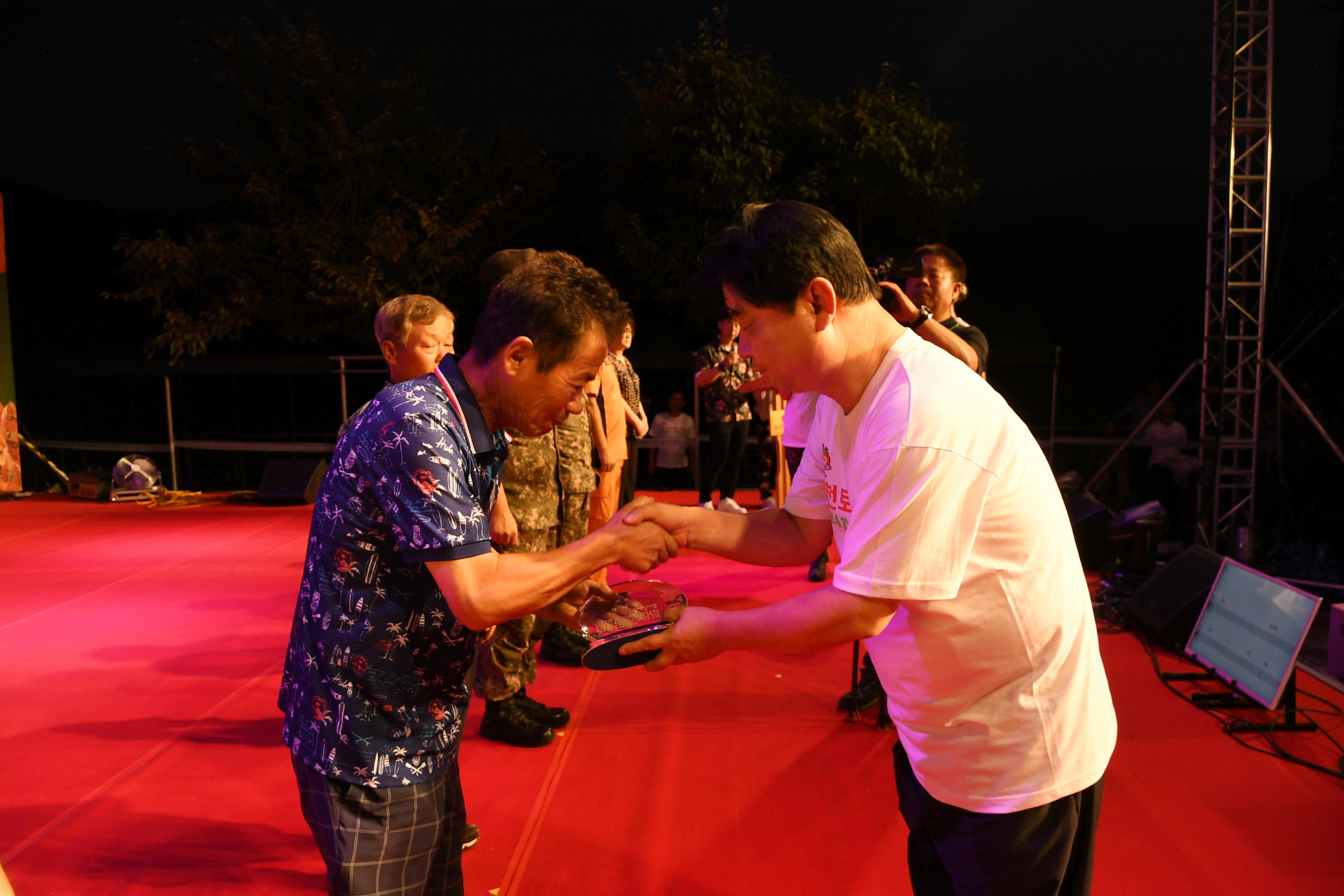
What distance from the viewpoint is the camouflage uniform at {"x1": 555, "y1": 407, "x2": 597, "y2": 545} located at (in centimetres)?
359

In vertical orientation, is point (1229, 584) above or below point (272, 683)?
above

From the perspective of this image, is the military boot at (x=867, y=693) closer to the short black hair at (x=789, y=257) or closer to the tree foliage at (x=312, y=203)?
the short black hair at (x=789, y=257)

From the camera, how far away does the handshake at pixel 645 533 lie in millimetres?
1516

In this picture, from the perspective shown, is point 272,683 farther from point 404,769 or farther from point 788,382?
point 788,382

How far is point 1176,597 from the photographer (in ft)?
14.2

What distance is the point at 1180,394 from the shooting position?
13.4 metres

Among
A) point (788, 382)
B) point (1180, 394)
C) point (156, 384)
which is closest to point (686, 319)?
point (1180, 394)

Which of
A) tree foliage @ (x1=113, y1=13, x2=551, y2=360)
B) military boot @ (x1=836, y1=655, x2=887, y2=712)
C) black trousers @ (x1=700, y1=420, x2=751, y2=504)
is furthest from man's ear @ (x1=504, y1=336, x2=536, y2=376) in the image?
tree foliage @ (x1=113, y1=13, x2=551, y2=360)

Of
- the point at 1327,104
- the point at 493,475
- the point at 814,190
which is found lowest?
the point at 493,475

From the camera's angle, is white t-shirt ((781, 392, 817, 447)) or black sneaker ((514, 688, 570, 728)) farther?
black sneaker ((514, 688, 570, 728))

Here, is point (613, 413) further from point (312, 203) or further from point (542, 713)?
point (312, 203)

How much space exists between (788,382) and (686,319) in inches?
530

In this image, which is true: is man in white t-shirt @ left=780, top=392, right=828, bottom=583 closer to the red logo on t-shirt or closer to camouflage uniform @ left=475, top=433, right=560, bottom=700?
the red logo on t-shirt

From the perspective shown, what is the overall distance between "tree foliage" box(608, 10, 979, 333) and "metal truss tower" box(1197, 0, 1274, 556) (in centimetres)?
691
